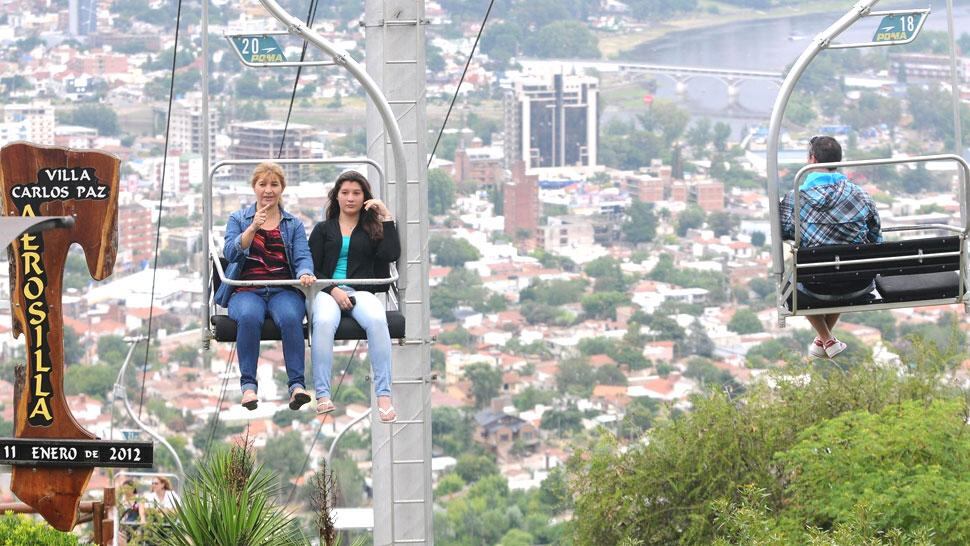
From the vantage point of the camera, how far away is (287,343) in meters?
7.32

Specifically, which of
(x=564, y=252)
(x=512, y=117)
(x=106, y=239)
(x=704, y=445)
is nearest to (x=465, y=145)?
(x=512, y=117)

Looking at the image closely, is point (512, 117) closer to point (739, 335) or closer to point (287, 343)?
point (739, 335)

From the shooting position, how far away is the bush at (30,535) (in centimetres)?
886

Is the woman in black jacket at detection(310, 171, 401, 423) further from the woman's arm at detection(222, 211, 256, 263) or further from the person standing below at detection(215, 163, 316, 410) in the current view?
the woman's arm at detection(222, 211, 256, 263)

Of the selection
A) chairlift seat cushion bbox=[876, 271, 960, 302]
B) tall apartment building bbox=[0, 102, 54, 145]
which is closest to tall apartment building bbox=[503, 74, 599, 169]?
tall apartment building bbox=[0, 102, 54, 145]

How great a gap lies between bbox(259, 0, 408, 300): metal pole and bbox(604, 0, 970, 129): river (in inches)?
4804

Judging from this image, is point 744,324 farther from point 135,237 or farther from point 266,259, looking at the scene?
point 266,259

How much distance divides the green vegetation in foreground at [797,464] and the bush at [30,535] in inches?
222

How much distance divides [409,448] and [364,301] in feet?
3.39

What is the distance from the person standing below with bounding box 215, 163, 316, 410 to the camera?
7.25 metres

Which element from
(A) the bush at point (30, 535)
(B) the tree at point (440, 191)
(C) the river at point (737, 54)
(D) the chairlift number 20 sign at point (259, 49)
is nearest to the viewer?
(D) the chairlift number 20 sign at point (259, 49)

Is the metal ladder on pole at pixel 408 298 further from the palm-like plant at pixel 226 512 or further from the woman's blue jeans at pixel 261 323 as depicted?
the woman's blue jeans at pixel 261 323

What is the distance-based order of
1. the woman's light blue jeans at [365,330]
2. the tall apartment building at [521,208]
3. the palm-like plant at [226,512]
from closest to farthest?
the woman's light blue jeans at [365,330] < the palm-like plant at [226,512] < the tall apartment building at [521,208]

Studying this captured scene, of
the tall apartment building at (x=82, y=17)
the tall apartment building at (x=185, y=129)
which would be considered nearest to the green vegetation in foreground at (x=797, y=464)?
the tall apartment building at (x=185, y=129)
